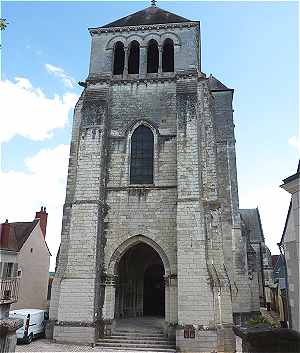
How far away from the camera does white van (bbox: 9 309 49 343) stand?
41.0ft

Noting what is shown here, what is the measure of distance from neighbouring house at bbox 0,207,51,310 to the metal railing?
0.48m

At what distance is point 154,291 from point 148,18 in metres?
14.8

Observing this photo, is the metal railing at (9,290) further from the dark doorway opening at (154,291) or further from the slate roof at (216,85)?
the slate roof at (216,85)

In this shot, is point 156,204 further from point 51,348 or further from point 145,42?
point 145,42

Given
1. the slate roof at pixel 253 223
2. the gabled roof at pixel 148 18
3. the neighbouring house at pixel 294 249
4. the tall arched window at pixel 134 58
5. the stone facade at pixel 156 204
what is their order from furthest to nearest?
the slate roof at pixel 253 223 < the gabled roof at pixel 148 18 < the tall arched window at pixel 134 58 < the stone facade at pixel 156 204 < the neighbouring house at pixel 294 249

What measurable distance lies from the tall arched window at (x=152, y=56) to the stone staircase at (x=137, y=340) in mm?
12161

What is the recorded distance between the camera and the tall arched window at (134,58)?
17641 millimetres

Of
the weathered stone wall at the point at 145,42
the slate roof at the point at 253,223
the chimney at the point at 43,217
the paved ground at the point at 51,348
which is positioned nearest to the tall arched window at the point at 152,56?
the weathered stone wall at the point at 145,42

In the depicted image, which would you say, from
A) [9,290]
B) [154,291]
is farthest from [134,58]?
[9,290]

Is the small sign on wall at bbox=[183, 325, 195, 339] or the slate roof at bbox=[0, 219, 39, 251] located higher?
the slate roof at bbox=[0, 219, 39, 251]

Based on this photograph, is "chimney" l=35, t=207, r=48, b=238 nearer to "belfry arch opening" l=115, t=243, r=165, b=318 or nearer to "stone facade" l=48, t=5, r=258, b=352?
"belfry arch opening" l=115, t=243, r=165, b=318

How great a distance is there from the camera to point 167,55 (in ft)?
57.4

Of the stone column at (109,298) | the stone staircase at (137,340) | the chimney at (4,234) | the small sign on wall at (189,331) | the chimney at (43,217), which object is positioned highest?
the chimney at (43,217)

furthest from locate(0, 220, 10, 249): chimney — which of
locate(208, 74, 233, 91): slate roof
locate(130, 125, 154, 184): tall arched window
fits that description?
locate(208, 74, 233, 91): slate roof
